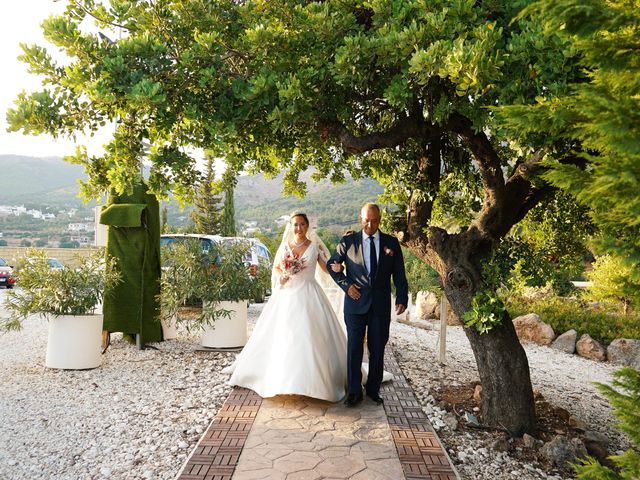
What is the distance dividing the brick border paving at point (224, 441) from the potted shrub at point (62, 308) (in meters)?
2.29

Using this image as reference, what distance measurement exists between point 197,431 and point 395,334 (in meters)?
7.06

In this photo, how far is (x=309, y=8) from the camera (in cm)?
425

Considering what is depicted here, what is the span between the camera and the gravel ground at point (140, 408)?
13.7 ft

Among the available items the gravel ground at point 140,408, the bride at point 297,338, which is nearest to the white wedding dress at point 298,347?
the bride at point 297,338

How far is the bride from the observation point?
5.49m

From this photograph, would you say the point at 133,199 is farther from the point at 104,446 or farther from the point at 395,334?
the point at 395,334

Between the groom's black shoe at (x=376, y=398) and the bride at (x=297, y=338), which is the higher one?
the bride at (x=297, y=338)

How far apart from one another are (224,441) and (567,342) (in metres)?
9.32

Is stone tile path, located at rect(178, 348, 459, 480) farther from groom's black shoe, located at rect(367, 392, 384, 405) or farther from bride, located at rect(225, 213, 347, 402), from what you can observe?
bride, located at rect(225, 213, 347, 402)

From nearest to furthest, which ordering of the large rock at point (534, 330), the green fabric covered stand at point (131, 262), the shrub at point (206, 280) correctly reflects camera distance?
the green fabric covered stand at point (131, 262) < the shrub at point (206, 280) < the large rock at point (534, 330)

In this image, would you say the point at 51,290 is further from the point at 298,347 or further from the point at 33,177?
the point at 33,177

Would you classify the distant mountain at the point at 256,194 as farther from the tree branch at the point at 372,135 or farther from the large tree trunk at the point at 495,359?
the large tree trunk at the point at 495,359

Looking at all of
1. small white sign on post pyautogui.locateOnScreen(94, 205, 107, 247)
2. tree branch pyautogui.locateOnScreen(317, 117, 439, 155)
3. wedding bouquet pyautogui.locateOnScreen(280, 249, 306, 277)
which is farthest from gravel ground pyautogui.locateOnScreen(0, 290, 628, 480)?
tree branch pyautogui.locateOnScreen(317, 117, 439, 155)

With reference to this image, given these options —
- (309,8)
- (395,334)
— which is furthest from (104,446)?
(395,334)
